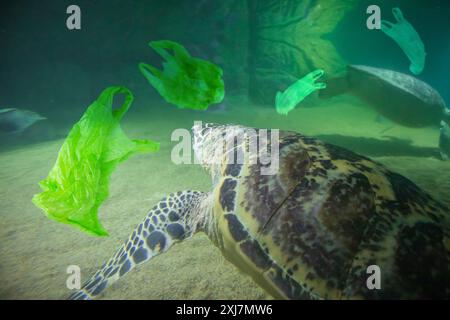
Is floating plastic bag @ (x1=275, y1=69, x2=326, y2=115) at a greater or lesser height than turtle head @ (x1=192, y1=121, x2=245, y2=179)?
greater

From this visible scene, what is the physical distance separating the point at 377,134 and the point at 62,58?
13.4m

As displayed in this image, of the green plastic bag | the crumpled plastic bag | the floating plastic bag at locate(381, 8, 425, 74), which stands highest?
the floating plastic bag at locate(381, 8, 425, 74)

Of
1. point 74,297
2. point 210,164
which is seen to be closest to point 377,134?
point 210,164

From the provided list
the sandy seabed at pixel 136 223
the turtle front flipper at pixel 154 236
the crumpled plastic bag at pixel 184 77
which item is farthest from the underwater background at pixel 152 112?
the crumpled plastic bag at pixel 184 77

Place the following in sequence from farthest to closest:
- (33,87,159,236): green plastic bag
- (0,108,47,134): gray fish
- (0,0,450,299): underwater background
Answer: (0,108,47,134): gray fish
(0,0,450,299): underwater background
(33,87,159,236): green plastic bag

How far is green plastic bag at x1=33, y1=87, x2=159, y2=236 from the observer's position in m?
1.35

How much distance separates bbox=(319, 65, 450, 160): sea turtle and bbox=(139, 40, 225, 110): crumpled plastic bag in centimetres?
566

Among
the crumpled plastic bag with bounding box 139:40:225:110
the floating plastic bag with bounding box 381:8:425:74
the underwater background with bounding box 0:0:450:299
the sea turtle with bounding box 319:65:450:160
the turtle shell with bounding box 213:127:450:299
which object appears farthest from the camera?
the floating plastic bag with bounding box 381:8:425:74

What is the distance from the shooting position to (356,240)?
1.59 metres

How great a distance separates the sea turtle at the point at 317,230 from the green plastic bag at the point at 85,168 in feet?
2.76

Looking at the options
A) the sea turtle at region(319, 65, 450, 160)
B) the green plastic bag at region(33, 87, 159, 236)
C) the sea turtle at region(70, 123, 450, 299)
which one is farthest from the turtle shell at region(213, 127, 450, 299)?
the sea turtle at region(319, 65, 450, 160)

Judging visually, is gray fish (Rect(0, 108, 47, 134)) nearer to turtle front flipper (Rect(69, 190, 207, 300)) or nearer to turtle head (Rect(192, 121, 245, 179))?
turtle head (Rect(192, 121, 245, 179))

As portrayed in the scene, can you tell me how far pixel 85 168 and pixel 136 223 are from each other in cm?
158
